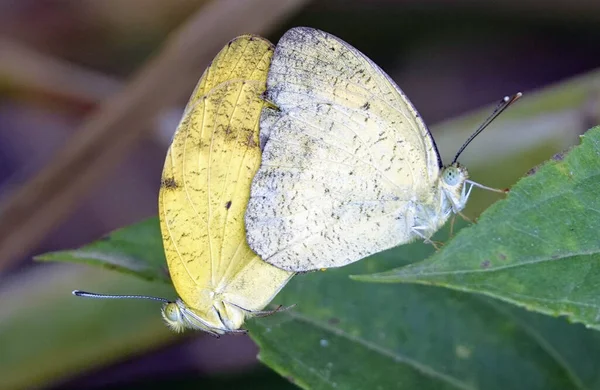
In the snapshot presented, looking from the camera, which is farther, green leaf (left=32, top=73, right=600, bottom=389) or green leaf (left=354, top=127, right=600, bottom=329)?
green leaf (left=32, top=73, right=600, bottom=389)

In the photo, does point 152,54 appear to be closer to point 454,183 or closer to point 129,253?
point 129,253

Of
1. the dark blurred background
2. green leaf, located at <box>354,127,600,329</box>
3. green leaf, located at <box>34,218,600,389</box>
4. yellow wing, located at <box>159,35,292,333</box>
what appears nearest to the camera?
green leaf, located at <box>354,127,600,329</box>

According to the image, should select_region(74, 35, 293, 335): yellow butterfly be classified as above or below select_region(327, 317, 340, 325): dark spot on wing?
above

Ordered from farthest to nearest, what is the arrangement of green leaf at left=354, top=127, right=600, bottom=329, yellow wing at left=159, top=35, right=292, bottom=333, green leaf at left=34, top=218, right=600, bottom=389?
yellow wing at left=159, top=35, right=292, bottom=333 < green leaf at left=34, top=218, right=600, bottom=389 < green leaf at left=354, top=127, right=600, bottom=329

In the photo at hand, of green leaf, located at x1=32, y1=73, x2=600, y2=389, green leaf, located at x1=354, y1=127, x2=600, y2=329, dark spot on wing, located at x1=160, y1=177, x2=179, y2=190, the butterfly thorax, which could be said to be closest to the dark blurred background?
dark spot on wing, located at x1=160, y1=177, x2=179, y2=190

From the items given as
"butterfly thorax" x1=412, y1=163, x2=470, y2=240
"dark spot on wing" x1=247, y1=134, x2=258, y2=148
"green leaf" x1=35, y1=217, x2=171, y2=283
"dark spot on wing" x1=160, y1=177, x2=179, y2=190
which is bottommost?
"butterfly thorax" x1=412, y1=163, x2=470, y2=240

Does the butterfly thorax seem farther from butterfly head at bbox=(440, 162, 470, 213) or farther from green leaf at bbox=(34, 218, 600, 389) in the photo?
green leaf at bbox=(34, 218, 600, 389)

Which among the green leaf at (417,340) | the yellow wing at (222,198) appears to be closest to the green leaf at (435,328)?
the green leaf at (417,340)
